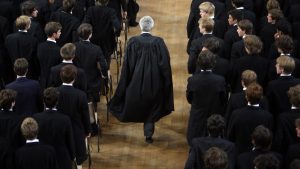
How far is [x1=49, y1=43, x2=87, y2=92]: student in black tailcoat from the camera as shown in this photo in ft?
34.5

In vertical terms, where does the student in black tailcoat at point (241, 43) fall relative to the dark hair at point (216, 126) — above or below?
above

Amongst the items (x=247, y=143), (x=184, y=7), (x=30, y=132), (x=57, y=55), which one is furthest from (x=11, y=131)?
(x=184, y=7)

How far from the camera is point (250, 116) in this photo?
30.7 ft

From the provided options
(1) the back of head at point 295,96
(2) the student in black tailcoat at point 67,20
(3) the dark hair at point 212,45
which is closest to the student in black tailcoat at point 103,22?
(2) the student in black tailcoat at point 67,20

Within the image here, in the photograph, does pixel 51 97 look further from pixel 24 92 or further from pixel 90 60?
pixel 90 60

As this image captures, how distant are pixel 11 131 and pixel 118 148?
291 cm

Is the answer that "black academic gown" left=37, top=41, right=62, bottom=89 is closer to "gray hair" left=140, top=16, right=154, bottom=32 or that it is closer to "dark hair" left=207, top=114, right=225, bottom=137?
"gray hair" left=140, top=16, right=154, bottom=32

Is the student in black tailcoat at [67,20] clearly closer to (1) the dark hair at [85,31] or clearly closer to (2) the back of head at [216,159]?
(1) the dark hair at [85,31]

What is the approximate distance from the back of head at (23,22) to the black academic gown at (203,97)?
294 centimetres

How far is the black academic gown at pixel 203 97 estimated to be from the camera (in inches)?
409

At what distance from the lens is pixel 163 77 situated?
38.4 feet

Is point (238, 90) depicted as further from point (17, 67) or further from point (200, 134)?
point (17, 67)

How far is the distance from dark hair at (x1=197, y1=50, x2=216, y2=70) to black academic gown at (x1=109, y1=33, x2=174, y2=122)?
4.67 ft

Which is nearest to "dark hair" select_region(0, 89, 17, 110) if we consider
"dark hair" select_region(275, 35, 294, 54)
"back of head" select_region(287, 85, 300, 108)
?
"back of head" select_region(287, 85, 300, 108)
